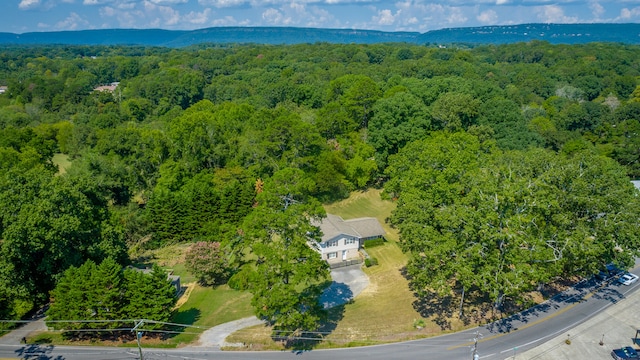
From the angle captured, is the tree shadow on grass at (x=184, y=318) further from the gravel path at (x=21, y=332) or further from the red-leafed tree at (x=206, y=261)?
the gravel path at (x=21, y=332)

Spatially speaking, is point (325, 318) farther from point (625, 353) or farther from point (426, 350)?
point (625, 353)

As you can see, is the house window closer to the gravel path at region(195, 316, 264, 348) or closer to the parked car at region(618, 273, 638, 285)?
the gravel path at region(195, 316, 264, 348)

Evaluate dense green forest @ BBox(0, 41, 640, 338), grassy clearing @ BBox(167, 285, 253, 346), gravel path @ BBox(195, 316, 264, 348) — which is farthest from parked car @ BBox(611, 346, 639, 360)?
grassy clearing @ BBox(167, 285, 253, 346)

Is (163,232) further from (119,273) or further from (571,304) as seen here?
(571,304)

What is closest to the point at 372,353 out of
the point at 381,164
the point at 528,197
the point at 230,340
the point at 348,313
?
the point at 348,313

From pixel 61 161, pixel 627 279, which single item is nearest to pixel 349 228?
pixel 627 279

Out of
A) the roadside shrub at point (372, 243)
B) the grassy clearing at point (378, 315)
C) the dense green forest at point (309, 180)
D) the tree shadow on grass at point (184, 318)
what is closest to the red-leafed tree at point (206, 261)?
the dense green forest at point (309, 180)
